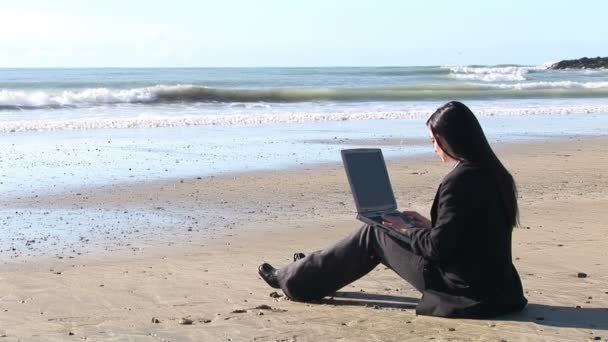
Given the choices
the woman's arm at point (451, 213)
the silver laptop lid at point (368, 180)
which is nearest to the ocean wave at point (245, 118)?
the silver laptop lid at point (368, 180)

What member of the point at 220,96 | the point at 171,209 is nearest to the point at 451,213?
the point at 171,209

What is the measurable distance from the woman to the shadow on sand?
104mm

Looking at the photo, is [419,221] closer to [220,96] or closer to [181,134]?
[181,134]

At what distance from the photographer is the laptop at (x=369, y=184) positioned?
5254 mm

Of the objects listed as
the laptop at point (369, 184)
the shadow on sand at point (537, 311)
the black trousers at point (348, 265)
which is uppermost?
the laptop at point (369, 184)

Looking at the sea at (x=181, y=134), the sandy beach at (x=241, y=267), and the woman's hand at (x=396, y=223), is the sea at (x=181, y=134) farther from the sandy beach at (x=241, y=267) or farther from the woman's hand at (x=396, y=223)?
the woman's hand at (x=396, y=223)

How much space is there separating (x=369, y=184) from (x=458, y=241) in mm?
753

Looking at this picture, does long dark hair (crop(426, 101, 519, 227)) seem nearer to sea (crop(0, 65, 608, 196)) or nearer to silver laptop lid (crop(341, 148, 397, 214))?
silver laptop lid (crop(341, 148, 397, 214))

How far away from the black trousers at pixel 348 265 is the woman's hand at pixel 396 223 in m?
0.09

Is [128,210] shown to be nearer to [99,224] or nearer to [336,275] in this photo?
[99,224]

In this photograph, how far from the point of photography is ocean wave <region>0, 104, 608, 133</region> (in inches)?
810

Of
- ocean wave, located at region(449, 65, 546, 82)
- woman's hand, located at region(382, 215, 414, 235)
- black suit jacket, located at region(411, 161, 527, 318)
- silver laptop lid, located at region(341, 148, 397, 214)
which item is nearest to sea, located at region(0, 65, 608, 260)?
silver laptop lid, located at region(341, 148, 397, 214)

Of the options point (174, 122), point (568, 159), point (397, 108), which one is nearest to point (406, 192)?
point (568, 159)

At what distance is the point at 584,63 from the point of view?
91250mm
